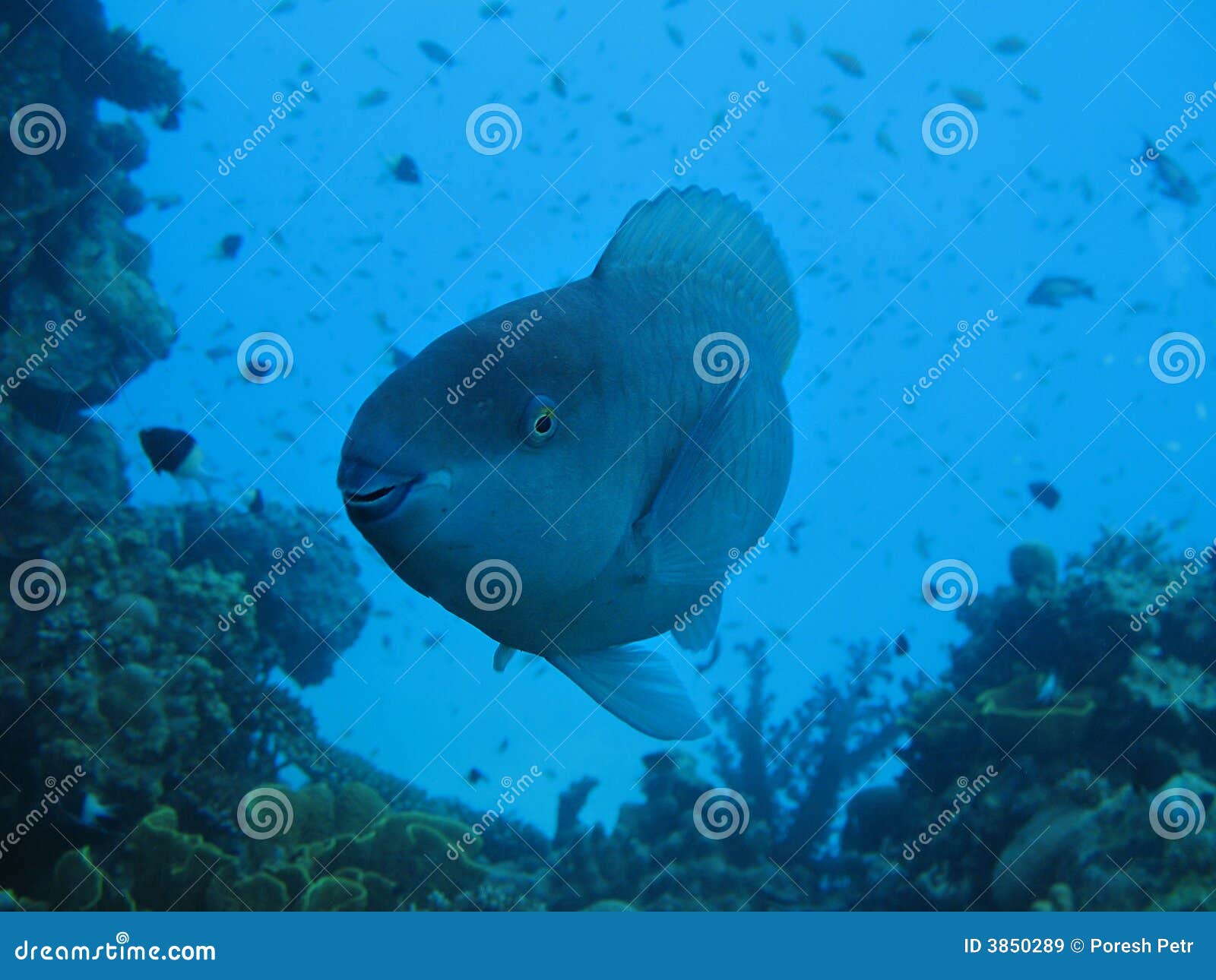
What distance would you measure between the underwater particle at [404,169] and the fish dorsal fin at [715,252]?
5.98 metres

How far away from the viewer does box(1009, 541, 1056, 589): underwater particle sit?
19.6 feet

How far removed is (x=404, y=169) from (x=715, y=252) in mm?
6298

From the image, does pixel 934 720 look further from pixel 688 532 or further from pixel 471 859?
pixel 688 532

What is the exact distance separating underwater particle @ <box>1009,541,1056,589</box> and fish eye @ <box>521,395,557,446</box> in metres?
5.64

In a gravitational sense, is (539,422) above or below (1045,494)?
below

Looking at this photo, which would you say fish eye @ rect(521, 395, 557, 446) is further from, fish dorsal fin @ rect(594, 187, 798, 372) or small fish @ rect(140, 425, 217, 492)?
small fish @ rect(140, 425, 217, 492)

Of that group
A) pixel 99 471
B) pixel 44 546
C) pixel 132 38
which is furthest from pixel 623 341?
pixel 132 38

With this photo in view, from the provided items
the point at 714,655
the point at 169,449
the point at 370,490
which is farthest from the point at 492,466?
the point at 169,449

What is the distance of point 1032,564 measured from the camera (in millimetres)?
6207

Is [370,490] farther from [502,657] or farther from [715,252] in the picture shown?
[715,252]

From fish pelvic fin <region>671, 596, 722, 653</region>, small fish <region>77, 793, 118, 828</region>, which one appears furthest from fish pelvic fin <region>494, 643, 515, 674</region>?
small fish <region>77, 793, 118, 828</region>

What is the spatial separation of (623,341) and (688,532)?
565 millimetres

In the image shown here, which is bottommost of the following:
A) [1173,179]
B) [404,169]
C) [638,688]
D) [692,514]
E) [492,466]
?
[638,688]

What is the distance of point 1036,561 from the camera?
620 centimetres
